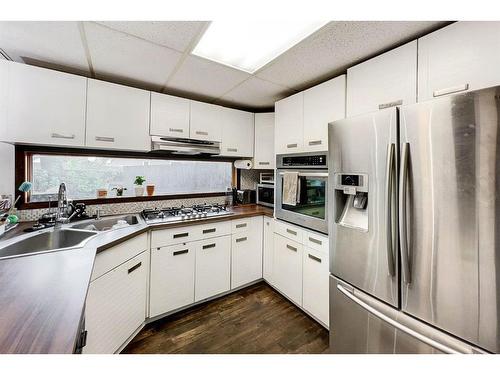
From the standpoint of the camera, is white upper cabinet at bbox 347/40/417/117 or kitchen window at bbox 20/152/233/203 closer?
white upper cabinet at bbox 347/40/417/117

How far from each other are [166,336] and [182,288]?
14.2 inches

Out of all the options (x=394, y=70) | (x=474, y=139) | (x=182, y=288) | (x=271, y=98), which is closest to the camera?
(x=474, y=139)

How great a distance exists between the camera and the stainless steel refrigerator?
0.81 metres

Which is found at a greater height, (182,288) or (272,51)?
(272,51)

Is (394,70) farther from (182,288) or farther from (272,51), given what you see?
(182,288)

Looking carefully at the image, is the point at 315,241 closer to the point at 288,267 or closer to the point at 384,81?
the point at 288,267

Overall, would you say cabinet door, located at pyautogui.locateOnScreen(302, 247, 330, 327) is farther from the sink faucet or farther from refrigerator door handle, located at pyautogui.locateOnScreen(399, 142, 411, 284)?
the sink faucet

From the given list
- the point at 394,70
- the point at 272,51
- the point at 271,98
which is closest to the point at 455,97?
the point at 394,70

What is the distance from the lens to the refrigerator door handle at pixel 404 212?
98 cm

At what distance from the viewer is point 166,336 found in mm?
1632

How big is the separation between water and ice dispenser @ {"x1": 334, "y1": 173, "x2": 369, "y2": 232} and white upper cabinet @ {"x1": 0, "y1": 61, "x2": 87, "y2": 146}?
78.2 inches

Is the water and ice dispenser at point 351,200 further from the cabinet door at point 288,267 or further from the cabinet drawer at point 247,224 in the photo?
the cabinet drawer at point 247,224

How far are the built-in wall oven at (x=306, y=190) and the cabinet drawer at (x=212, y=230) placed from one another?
0.54 m

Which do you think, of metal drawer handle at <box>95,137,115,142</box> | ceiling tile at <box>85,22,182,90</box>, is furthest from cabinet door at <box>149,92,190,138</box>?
metal drawer handle at <box>95,137,115,142</box>
